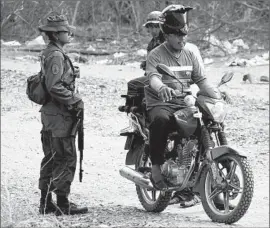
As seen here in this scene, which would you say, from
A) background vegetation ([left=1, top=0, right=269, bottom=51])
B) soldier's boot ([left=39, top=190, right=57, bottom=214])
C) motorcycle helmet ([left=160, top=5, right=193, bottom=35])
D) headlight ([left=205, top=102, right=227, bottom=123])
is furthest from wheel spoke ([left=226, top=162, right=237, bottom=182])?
background vegetation ([left=1, top=0, right=269, bottom=51])

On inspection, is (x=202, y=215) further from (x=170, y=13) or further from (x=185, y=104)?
(x=170, y=13)

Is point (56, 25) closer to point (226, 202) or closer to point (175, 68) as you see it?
point (175, 68)

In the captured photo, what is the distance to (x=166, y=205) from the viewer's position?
6449 millimetres

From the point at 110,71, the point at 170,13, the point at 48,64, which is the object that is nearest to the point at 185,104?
the point at 170,13

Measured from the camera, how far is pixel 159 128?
589 centimetres

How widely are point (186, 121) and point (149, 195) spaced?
1.21 metres

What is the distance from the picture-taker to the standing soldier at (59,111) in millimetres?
6082

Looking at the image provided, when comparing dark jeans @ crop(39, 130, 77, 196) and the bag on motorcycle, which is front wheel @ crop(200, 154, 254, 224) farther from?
dark jeans @ crop(39, 130, 77, 196)

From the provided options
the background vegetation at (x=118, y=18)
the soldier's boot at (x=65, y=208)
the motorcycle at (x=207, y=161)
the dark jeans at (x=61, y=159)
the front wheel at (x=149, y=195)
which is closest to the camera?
the motorcycle at (x=207, y=161)

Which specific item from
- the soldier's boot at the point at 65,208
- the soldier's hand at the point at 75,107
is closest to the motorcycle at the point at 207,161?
the soldier's boot at the point at 65,208

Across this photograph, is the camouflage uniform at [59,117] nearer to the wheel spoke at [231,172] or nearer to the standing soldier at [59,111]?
the standing soldier at [59,111]

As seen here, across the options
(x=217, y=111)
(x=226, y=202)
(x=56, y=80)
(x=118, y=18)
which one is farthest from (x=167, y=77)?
(x=118, y=18)

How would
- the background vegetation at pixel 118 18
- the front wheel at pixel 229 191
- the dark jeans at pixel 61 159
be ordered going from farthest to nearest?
the background vegetation at pixel 118 18
the dark jeans at pixel 61 159
the front wheel at pixel 229 191

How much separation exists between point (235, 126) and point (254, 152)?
57.8 inches
